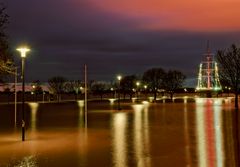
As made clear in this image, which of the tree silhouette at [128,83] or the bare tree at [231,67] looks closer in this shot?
the bare tree at [231,67]

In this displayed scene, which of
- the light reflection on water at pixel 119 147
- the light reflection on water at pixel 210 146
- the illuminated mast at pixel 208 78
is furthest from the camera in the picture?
the illuminated mast at pixel 208 78

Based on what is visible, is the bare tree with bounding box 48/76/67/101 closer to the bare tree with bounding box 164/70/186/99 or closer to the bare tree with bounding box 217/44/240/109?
the bare tree with bounding box 164/70/186/99

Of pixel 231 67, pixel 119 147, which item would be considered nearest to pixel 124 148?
pixel 119 147

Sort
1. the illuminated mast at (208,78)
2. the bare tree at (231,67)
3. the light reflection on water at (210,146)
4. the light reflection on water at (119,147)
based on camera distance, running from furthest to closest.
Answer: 1. the illuminated mast at (208,78)
2. the bare tree at (231,67)
3. the light reflection on water at (119,147)
4. the light reflection on water at (210,146)

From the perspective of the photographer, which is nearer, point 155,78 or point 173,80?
point 155,78

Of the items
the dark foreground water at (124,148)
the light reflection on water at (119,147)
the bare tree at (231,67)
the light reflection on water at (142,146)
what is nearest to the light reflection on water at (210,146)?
the dark foreground water at (124,148)

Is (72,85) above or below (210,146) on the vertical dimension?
above

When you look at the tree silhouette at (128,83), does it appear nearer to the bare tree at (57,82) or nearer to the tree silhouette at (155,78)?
the tree silhouette at (155,78)

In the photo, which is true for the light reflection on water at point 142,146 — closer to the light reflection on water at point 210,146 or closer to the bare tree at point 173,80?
the light reflection on water at point 210,146

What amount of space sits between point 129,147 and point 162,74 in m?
141

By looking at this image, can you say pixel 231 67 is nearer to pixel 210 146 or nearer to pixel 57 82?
pixel 210 146

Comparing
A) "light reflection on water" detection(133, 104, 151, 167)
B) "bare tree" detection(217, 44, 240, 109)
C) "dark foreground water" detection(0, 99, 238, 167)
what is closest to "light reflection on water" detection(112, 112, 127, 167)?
"dark foreground water" detection(0, 99, 238, 167)

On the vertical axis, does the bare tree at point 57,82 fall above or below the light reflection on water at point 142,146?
above

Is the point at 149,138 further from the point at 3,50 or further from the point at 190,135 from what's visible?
the point at 3,50
